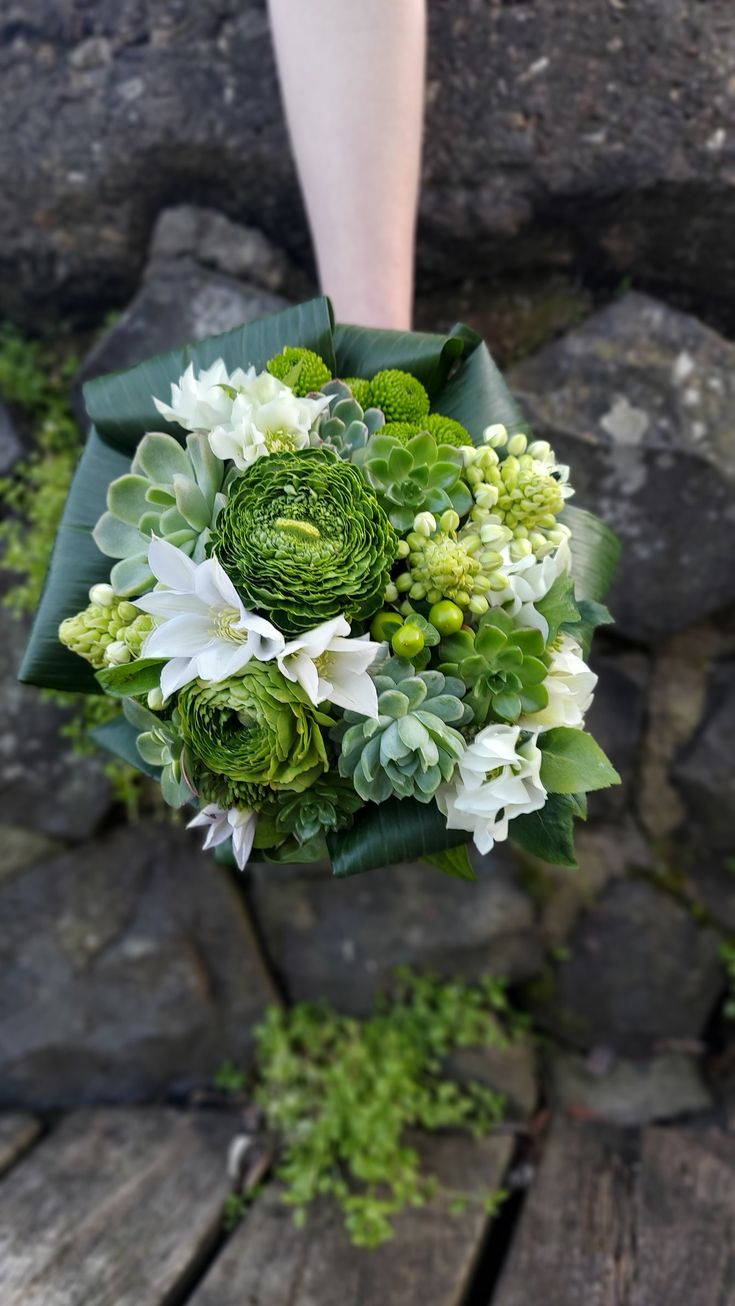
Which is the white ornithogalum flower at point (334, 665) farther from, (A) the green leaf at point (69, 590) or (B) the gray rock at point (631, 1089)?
(B) the gray rock at point (631, 1089)

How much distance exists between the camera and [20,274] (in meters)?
1.38

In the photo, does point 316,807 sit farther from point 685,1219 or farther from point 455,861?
point 685,1219

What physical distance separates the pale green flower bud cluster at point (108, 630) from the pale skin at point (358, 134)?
53cm

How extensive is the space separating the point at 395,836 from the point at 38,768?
34.0 inches

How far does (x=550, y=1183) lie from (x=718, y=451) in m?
1.16

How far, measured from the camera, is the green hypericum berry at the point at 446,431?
805mm

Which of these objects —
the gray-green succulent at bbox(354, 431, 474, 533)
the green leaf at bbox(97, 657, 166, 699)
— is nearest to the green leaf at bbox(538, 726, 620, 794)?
the gray-green succulent at bbox(354, 431, 474, 533)

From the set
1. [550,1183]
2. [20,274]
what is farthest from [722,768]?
[20,274]

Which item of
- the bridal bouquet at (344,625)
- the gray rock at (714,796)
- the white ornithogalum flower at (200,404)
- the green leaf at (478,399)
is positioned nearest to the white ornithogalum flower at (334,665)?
the bridal bouquet at (344,625)

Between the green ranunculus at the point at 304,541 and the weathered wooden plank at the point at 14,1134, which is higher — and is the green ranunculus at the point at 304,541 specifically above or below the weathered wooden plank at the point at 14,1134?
above

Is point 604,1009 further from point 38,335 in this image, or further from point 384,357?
point 38,335

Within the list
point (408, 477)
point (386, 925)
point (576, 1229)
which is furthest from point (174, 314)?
point (576, 1229)

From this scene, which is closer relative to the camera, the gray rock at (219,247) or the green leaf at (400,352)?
the green leaf at (400,352)

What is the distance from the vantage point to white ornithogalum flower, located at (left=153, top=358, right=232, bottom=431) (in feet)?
2.42
